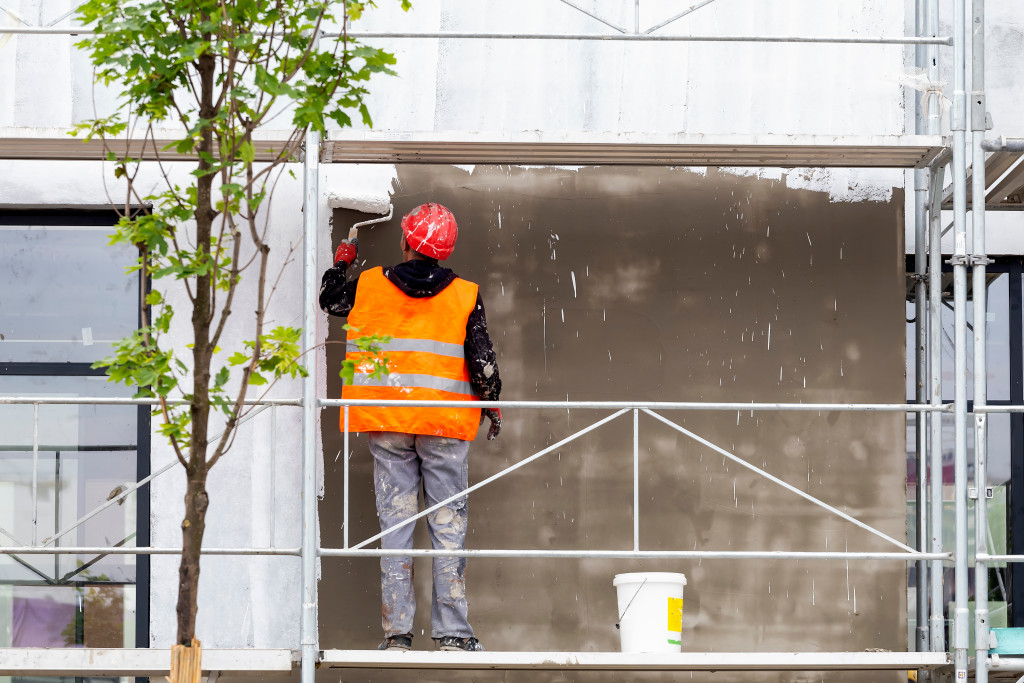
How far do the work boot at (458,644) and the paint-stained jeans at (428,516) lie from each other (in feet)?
0.09

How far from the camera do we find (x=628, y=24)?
22.5 ft

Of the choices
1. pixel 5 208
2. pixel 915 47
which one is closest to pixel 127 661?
pixel 5 208

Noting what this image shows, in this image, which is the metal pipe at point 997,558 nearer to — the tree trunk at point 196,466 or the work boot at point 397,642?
the work boot at point 397,642

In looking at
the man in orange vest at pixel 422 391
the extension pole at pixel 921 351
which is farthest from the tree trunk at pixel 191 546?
the extension pole at pixel 921 351

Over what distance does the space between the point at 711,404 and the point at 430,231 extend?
1.49m

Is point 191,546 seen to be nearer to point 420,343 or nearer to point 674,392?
point 420,343

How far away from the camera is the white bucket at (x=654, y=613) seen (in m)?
5.86

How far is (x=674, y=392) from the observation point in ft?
22.3

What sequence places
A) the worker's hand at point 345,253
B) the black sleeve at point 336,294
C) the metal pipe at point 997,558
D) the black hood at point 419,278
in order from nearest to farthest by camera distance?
the metal pipe at point 997,558
the black hood at point 419,278
the black sleeve at point 336,294
the worker's hand at point 345,253

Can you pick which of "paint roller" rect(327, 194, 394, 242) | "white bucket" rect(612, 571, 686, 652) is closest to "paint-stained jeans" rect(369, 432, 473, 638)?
"white bucket" rect(612, 571, 686, 652)

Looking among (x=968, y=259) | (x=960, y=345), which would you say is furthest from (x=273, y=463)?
(x=968, y=259)

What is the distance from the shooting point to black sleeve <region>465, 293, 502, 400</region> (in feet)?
19.6

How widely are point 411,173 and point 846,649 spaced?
3.32 m

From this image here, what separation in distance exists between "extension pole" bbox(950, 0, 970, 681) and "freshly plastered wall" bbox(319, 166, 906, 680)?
0.99 meters
